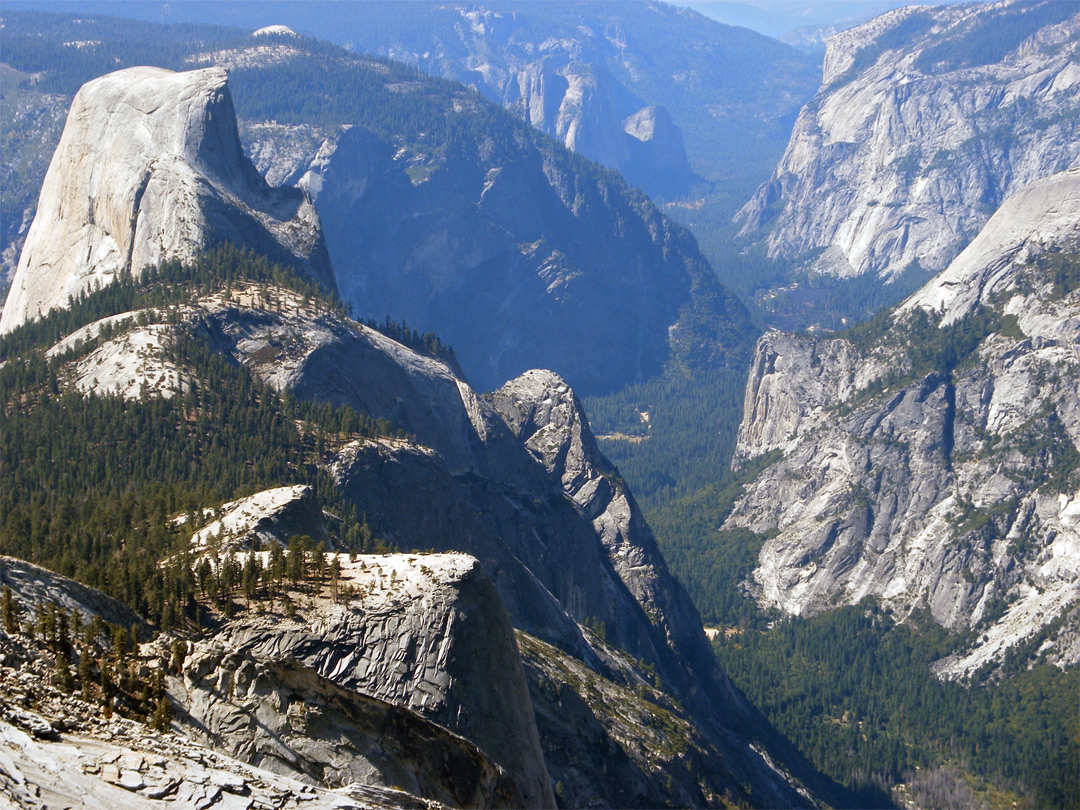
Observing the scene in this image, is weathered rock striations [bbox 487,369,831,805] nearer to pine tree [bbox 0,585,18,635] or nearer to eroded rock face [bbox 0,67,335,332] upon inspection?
eroded rock face [bbox 0,67,335,332]

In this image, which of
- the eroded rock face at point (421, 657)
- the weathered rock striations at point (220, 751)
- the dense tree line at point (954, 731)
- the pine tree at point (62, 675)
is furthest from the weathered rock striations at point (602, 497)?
the pine tree at point (62, 675)

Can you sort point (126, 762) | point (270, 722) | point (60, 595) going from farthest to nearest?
point (60, 595)
point (270, 722)
point (126, 762)

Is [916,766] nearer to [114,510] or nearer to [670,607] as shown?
[670,607]

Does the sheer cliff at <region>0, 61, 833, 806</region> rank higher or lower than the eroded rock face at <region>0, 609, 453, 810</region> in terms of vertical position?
higher

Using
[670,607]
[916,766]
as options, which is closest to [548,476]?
[670,607]

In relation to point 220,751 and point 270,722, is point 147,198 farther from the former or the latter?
point 220,751

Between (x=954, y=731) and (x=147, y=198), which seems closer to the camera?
(x=147, y=198)

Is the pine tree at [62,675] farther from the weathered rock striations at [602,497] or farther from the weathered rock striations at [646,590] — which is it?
the weathered rock striations at [602,497]

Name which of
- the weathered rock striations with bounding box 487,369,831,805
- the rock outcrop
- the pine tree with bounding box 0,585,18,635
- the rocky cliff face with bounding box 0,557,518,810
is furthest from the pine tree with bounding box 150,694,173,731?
the weathered rock striations with bounding box 487,369,831,805

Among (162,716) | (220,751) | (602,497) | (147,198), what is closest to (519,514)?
(602,497)
